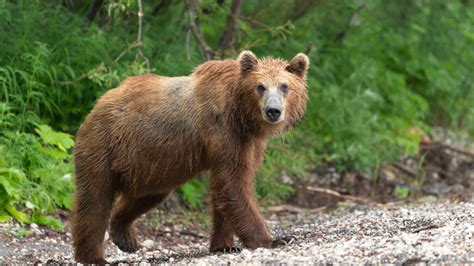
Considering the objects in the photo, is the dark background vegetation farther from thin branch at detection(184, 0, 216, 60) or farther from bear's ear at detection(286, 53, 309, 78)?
bear's ear at detection(286, 53, 309, 78)

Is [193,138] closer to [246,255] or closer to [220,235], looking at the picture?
[220,235]

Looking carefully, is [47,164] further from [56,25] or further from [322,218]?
[322,218]

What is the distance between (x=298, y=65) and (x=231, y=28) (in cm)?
379

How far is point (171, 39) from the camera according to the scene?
1103 cm

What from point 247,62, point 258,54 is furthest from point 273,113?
point 258,54

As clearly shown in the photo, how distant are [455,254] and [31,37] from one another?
5740mm

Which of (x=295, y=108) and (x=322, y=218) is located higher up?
(x=295, y=108)

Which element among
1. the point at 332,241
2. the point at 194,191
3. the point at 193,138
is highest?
the point at 193,138

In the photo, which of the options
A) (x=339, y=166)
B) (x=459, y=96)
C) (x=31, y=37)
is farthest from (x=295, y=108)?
(x=459, y=96)

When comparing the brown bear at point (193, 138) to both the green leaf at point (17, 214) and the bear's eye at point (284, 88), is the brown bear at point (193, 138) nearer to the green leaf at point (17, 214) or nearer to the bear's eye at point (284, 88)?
the bear's eye at point (284, 88)

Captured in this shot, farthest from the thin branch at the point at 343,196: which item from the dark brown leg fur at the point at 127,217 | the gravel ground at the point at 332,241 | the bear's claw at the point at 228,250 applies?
the bear's claw at the point at 228,250

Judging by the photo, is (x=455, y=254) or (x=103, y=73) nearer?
(x=455, y=254)

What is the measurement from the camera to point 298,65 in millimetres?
7328

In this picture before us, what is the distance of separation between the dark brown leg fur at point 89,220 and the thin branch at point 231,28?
3.91 metres
